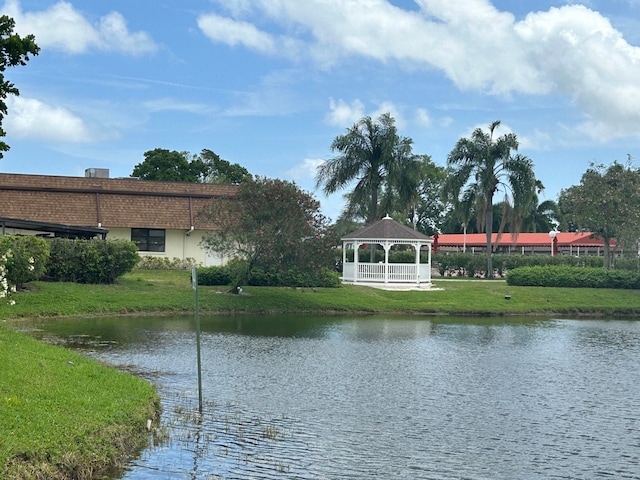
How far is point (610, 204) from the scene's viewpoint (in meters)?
45.7

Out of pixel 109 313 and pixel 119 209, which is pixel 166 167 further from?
pixel 109 313

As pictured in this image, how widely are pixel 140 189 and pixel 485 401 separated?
33.0m

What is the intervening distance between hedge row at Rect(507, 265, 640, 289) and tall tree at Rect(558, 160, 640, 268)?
11.7 ft

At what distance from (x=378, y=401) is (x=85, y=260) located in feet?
65.7

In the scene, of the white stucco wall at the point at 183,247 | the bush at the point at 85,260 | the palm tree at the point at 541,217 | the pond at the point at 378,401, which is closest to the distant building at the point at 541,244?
the palm tree at the point at 541,217

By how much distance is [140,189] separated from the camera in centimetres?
4475

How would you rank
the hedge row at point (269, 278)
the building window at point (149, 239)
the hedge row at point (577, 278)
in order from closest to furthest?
1. the hedge row at point (269, 278)
2. the hedge row at point (577, 278)
3. the building window at point (149, 239)

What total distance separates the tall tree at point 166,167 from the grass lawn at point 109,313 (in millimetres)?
35106

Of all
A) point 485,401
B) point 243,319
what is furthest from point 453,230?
point 485,401

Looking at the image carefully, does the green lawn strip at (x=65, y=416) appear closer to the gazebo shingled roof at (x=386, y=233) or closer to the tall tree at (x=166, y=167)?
the gazebo shingled roof at (x=386, y=233)

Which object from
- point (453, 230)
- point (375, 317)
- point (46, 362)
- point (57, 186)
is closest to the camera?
point (46, 362)

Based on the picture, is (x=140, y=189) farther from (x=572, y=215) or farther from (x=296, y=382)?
(x=296, y=382)

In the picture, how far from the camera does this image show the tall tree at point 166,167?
7369 centimetres

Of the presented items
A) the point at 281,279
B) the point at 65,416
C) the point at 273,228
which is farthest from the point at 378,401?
the point at 281,279
